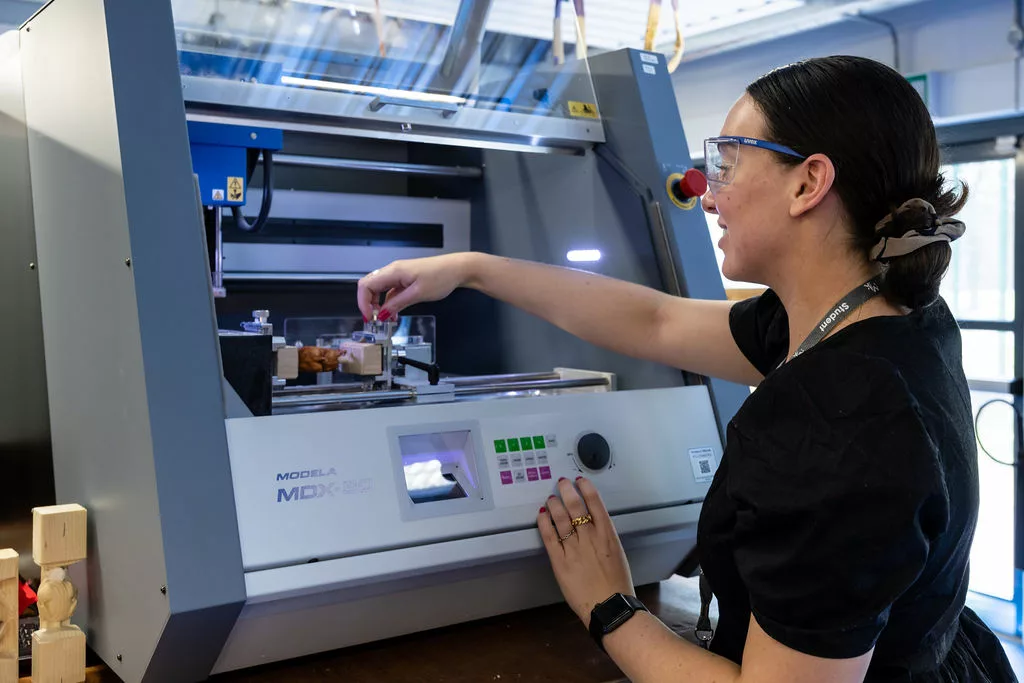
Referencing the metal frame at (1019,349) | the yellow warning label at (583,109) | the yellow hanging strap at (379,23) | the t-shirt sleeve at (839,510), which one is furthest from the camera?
the metal frame at (1019,349)

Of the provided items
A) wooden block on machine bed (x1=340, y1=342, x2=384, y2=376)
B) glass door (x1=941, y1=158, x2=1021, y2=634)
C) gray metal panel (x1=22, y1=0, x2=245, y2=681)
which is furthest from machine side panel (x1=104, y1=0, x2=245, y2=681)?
glass door (x1=941, y1=158, x2=1021, y2=634)

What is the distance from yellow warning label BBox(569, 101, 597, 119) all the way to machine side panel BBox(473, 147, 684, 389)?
70 millimetres

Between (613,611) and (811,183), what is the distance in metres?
0.47

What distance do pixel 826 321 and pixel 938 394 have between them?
0.12 meters

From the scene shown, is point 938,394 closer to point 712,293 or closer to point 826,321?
point 826,321

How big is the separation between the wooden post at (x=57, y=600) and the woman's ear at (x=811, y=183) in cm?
76

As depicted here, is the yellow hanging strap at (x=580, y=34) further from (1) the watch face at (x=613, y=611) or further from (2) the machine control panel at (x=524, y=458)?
(1) the watch face at (x=613, y=611)

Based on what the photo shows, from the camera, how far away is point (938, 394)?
800mm

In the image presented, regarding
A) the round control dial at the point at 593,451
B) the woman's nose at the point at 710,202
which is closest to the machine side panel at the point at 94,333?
the round control dial at the point at 593,451

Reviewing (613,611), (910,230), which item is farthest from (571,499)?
(910,230)

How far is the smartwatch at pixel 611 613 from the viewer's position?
917 millimetres

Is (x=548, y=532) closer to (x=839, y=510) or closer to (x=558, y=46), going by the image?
(x=839, y=510)

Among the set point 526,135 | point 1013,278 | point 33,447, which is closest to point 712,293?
point 526,135

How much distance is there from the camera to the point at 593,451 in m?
1.09
